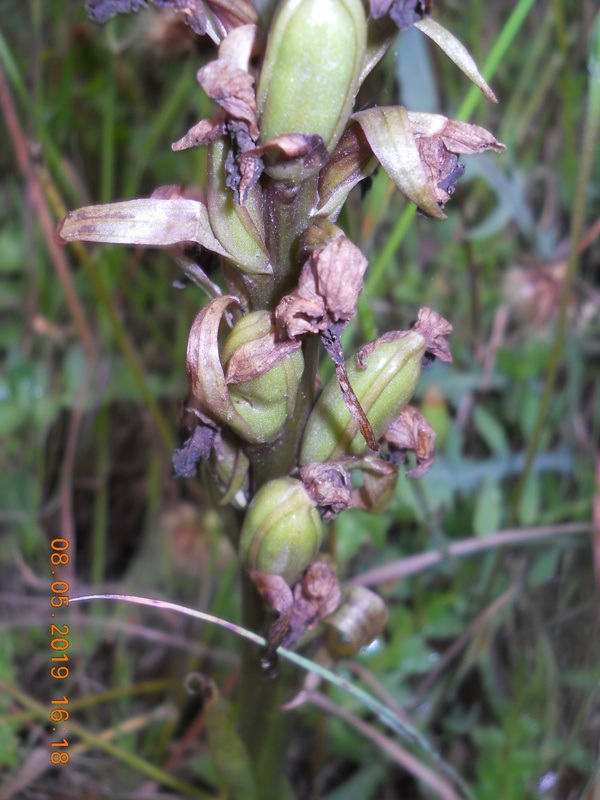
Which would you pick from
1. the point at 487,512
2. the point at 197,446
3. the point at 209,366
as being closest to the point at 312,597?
the point at 197,446

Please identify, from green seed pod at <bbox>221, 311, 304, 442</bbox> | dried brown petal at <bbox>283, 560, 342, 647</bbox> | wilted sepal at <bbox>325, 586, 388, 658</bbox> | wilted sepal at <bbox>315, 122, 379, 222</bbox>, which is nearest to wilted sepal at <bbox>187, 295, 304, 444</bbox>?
green seed pod at <bbox>221, 311, 304, 442</bbox>

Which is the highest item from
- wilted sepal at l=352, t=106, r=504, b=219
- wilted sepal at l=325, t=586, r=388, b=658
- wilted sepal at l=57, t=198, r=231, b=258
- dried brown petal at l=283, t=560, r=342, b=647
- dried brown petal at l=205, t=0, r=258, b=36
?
dried brown petal at l=205, t=0, r=258, b=36

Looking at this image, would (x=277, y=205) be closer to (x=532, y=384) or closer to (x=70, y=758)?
(x=70, y=758)

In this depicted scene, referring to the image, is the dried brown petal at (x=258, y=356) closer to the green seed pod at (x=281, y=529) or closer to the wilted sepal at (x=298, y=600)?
the green seed pod at (x=281, y=529)

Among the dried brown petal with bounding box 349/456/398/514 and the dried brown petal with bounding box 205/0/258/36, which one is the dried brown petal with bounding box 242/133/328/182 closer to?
the dried brown petal with bounding box 205/0/258/36
